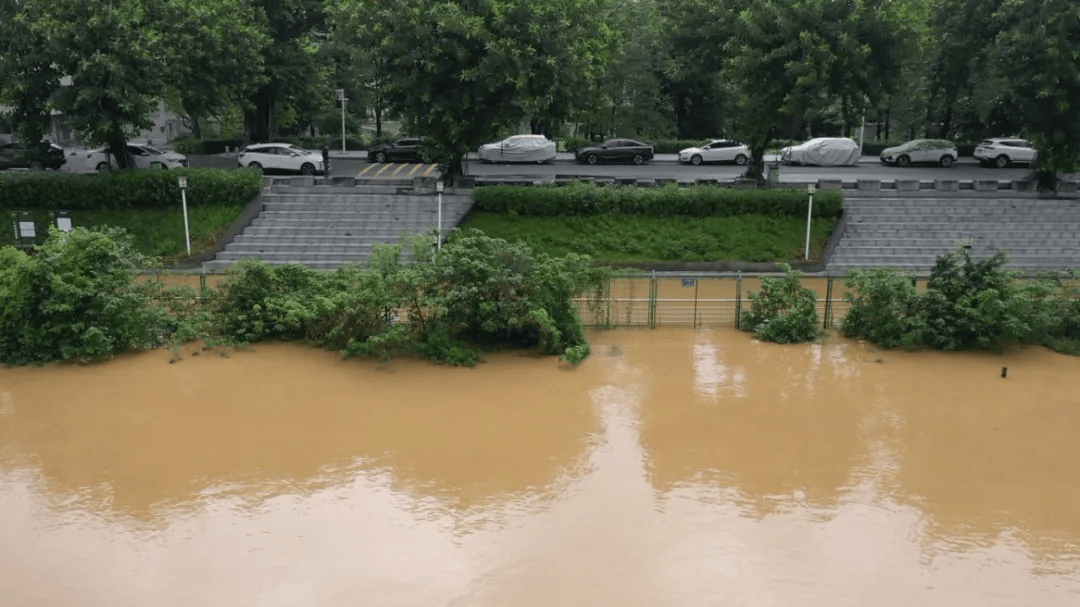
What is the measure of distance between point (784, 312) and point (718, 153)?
18094mm

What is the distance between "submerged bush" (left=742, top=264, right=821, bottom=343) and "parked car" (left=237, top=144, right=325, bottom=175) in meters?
18.1

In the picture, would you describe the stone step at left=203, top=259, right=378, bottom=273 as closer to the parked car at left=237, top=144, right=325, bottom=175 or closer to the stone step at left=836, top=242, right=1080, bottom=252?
the parked car at left=237, top=144, right=325, bottom=175

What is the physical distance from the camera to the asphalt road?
32.8m

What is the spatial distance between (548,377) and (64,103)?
56.3 ft

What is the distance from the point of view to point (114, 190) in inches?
1057

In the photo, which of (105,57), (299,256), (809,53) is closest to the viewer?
(105,57)

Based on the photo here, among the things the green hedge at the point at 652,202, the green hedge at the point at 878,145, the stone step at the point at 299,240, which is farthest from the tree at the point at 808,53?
the green hedge at the point at 878,145

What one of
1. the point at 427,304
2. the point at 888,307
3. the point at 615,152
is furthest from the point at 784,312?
the point at 615,152

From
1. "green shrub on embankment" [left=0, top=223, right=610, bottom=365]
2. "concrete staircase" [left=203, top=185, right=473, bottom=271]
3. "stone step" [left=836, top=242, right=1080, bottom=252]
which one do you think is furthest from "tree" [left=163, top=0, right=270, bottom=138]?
"stone step" [left=836, top=242, right=1080, bottom=252]

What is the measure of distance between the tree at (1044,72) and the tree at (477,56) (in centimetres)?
1253

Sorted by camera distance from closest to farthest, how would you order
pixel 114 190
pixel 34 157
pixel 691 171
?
→ pixel 114 190 → pixel 34 157 → pixel 691 171

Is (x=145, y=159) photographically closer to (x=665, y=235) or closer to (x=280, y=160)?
(x=280, y=160)

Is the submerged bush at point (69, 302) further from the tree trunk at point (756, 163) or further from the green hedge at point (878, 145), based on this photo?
the green hedge at point (878, 145)

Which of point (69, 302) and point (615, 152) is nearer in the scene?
point (69, 302)
